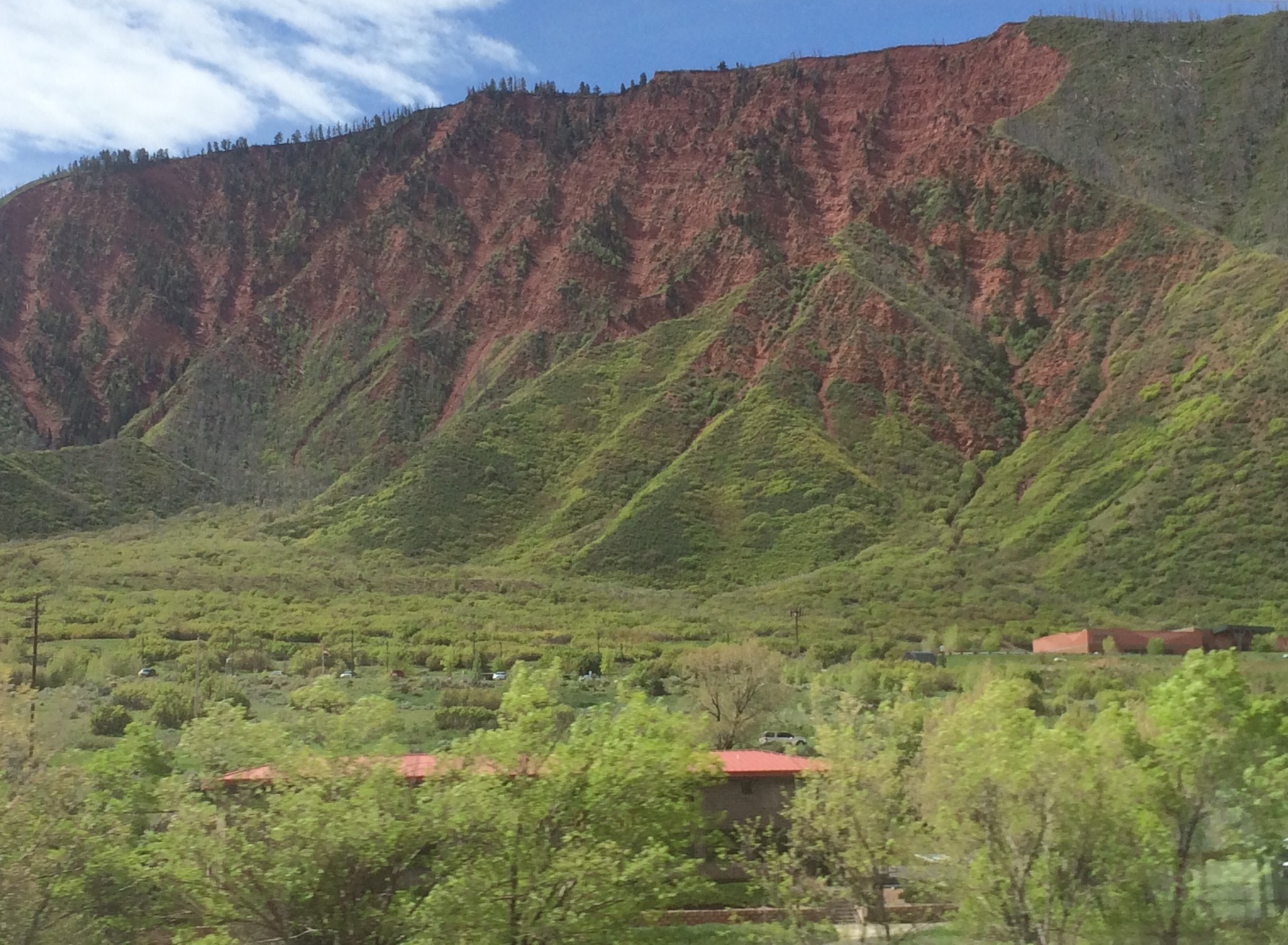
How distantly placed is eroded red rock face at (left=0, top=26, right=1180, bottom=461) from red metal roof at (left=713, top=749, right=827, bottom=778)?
69.7 m

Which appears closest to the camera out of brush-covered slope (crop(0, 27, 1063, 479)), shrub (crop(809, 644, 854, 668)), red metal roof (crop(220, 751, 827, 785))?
red metal roof (crop(220, 751, 827, 785))

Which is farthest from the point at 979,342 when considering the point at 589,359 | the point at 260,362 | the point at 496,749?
the point at 496,749

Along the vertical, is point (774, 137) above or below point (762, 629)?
above

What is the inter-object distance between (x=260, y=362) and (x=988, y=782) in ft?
398

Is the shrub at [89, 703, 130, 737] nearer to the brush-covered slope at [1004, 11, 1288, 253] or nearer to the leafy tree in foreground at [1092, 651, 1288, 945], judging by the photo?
the leafy tree in foreground at [1092, 651, 1288, 945]

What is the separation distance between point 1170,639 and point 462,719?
3539 cm

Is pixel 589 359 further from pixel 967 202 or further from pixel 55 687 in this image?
pixel 55 687

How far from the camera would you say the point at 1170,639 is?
204ft

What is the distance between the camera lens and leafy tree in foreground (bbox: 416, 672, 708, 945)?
19.9 metres

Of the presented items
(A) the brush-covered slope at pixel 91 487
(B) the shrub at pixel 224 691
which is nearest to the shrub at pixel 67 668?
(B) the shrub at pixel 224 691

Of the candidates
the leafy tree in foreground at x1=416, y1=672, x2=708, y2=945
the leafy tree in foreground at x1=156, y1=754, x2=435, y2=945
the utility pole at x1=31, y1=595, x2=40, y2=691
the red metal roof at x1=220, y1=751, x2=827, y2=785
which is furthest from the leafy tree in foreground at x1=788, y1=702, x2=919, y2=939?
the utility pole at x1=31, y1=595, x2=40, y2=691

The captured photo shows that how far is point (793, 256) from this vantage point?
116688 millimetres

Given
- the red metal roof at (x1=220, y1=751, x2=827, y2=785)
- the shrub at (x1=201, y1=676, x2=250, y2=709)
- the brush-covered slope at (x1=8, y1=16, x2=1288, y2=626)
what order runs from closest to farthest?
the red metal roof at (x1=220, y1=751, x2=827, y2=785) → the shrub at (x1=201, y1=676, x2=250, y2=709) → the brush-covered slope at (x1=8, y1=16, x2=1288, y2=626)

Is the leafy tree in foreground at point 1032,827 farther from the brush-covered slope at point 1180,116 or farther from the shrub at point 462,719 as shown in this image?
Answer: the brush-covered slope at point 1180,116
